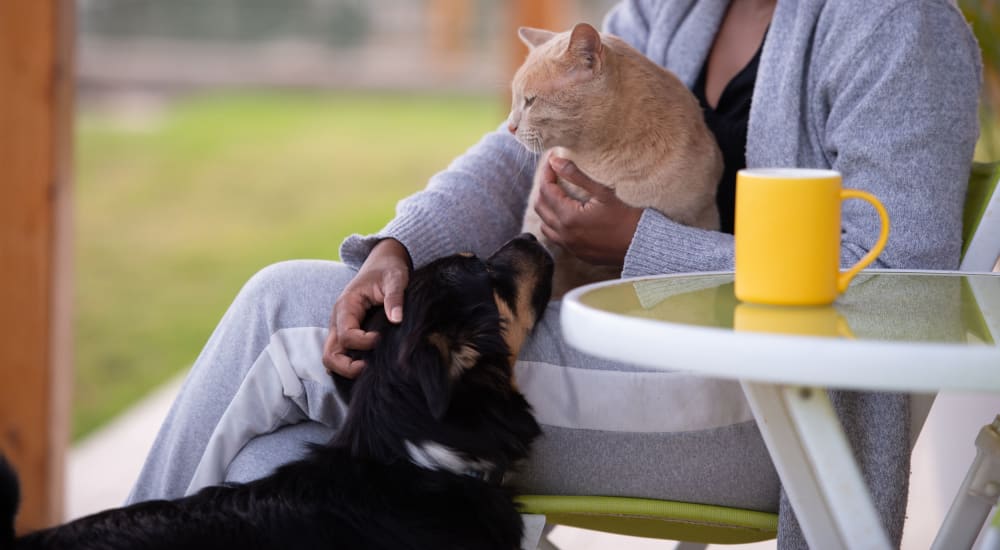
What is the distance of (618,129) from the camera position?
1.81 m

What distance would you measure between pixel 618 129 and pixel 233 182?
849 cm

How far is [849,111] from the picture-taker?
1575mm

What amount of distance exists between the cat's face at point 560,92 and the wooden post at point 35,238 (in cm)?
132

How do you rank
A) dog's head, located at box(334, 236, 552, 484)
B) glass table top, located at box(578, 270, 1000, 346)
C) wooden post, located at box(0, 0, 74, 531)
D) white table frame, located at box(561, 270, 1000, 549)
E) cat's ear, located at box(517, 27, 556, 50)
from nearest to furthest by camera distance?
white table frame, located at box(561, 270, 1000, 549), glass table top, located at box(578, 270, 1000, 346), dog's head, located at box(334, 236, 552, 484), cat's ear, located at box(517, 27, 556, 50), wooden post, located at box(0, 0, 74, 531)

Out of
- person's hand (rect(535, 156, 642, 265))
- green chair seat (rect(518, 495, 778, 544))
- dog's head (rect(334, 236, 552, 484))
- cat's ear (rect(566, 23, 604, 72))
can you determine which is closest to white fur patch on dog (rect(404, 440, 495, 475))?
dog's head (rect(334, 236, 552, 484))

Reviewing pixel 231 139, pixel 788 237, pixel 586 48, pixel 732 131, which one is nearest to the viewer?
pixel 788 237

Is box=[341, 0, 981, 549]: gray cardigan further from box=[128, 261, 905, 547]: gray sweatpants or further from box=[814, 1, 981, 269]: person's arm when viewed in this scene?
box=[128, 261, 905, 547]: gray sweatpants

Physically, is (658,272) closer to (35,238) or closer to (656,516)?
(656,516)

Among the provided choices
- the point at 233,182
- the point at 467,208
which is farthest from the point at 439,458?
the point at 233,182

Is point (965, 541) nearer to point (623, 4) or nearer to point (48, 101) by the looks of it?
point (623, 4)

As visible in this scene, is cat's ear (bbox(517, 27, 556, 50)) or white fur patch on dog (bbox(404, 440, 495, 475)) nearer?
white fur patch on dog (bbox(404, 440, 495, 475))

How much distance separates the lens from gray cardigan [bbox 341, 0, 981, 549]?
1.42m

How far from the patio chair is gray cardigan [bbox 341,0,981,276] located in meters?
0.09

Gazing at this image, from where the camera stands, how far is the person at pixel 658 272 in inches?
56.4
